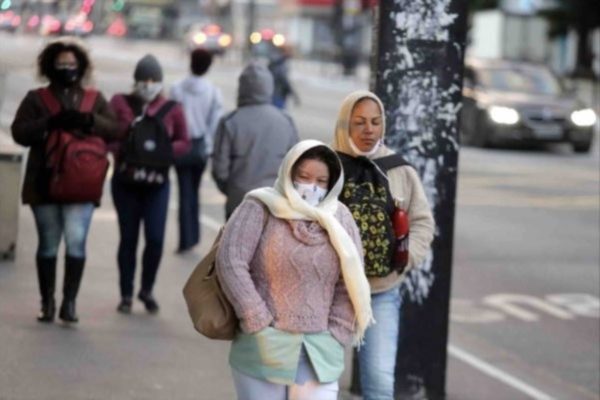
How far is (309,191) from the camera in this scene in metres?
6.20

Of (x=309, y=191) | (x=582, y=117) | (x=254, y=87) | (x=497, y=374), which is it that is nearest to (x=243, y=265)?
(x=309, y=191)

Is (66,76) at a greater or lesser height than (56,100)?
greater

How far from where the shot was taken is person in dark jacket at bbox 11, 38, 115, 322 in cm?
1020

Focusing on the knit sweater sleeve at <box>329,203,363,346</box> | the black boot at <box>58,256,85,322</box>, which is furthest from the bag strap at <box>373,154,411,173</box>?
the black boot at <box>58,256,85,322</box>

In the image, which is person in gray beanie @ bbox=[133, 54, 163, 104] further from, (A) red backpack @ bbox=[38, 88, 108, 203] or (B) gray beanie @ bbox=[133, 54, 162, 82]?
(A) red backpack @ bbox=[38, 88, 108, 203]

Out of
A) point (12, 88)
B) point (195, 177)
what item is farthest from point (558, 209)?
point (12, 88)

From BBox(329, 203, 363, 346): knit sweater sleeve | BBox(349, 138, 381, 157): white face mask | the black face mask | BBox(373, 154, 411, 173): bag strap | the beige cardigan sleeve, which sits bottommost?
BBox(329, 203, 363, 346): knit sweater sleeve

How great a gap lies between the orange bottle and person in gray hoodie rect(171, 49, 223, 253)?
665cm

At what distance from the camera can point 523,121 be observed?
3075cm

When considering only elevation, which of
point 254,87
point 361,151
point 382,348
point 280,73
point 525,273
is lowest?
point 525,273

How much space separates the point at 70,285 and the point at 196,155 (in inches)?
150

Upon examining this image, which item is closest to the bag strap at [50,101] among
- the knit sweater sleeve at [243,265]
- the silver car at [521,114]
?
the knit sweater sleeve at [243,265]

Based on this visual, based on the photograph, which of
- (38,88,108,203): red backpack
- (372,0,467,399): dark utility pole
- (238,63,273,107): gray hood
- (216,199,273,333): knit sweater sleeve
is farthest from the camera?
(238,63,273,107): gray hood

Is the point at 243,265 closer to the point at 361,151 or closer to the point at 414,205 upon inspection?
the point at 361,151
